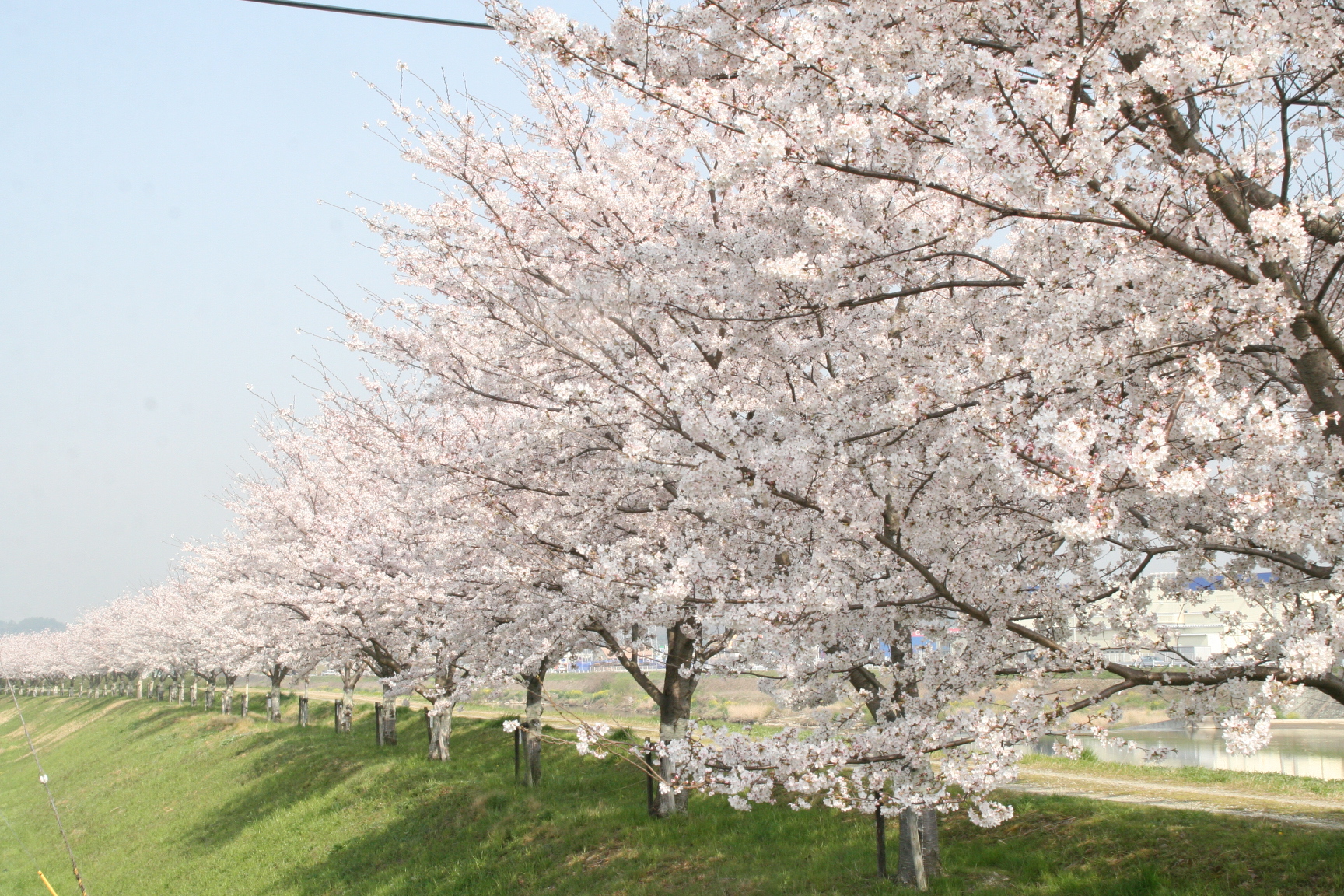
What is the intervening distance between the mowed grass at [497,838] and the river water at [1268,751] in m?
4.79

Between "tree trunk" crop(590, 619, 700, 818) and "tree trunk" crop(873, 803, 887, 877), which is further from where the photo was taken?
"tree trunk" crop(590, 619, 700, 818)

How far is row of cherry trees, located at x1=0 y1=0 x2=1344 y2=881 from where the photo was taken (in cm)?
407

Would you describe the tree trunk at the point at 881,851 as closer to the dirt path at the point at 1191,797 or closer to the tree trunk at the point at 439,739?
the dirt path at the point at 1191,797

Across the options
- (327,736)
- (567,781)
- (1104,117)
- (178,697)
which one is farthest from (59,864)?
(178,697)

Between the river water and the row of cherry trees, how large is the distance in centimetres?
985

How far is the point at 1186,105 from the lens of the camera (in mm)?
5398

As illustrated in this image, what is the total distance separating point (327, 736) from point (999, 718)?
2897cm

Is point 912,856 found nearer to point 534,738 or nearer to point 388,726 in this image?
point 534,738

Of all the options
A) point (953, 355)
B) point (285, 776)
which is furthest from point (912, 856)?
point (285, 776)

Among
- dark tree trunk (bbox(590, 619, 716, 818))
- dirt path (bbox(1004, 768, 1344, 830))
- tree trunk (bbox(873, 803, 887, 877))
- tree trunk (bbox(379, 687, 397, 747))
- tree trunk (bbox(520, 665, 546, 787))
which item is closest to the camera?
tree trunk (bbox(873, 803, 887, 877))

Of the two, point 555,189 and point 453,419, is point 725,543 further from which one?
point 453,419

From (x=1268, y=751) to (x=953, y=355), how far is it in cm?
2286

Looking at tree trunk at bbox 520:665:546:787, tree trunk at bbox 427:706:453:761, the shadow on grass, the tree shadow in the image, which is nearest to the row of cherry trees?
the shadow on grass

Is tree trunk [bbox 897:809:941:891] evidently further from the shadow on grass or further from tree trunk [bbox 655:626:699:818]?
tree trunk [bbox 655:626:699:818]
